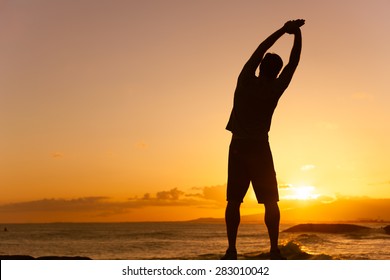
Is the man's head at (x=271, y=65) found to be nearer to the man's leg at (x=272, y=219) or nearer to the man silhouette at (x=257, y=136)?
the man silhouette at (x=257, y=136)

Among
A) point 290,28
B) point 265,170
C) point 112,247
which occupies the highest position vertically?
point 290,28

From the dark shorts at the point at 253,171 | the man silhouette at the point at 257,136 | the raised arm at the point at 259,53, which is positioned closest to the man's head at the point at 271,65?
the man silhouette at the point at 257,136

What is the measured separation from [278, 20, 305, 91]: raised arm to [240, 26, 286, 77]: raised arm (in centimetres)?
9

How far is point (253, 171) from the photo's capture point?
5840mm

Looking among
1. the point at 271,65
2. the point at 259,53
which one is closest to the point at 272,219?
the point at 271,65

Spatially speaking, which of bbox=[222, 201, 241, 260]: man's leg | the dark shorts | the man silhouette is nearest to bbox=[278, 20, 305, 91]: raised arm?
the man silhouette

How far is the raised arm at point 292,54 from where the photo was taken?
223 inches

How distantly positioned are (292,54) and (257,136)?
96cm
